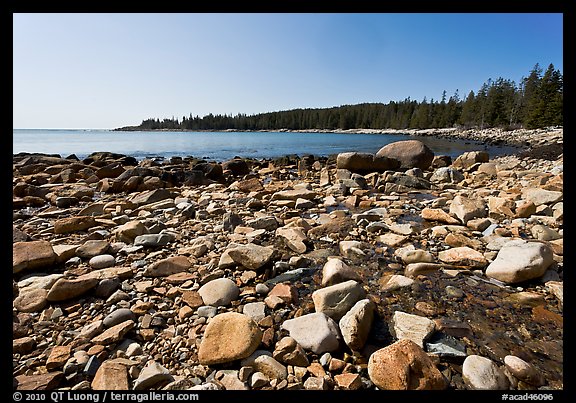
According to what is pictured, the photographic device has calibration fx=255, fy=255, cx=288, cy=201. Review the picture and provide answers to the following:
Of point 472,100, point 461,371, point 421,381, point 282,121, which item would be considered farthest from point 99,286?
point 282,121

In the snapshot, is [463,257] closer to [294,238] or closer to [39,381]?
[294,238]

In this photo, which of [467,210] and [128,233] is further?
[467,210]

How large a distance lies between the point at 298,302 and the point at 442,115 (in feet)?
288

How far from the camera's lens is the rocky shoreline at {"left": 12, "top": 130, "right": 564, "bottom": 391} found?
154 centimetres

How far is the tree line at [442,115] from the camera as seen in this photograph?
41.9 m

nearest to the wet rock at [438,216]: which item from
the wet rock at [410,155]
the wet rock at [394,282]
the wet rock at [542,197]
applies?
the wet rock at [542,197]

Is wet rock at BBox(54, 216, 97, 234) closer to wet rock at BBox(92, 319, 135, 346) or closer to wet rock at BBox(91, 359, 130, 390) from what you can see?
wet rock at BBox(92, 319, 135, 346)

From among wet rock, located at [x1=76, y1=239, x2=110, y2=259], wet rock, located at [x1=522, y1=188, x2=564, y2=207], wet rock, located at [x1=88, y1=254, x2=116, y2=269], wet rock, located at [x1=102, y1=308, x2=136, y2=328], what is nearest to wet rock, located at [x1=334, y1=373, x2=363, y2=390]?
wet rock, located at [x1=102, y1=308, x2=136, y2=328]

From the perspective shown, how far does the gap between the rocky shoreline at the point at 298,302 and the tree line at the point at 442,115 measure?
1324cm

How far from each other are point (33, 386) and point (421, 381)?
2235 mm

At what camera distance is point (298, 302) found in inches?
92.4

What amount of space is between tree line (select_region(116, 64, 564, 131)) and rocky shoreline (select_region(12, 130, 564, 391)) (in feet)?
43.4

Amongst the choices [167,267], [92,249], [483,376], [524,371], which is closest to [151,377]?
[167,267]

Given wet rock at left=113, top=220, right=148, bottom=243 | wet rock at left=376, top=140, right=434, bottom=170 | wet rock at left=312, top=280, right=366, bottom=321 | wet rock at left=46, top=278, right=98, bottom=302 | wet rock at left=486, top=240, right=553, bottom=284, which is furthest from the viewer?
wet rock at left=376, top=140, right=434, bottom=170
